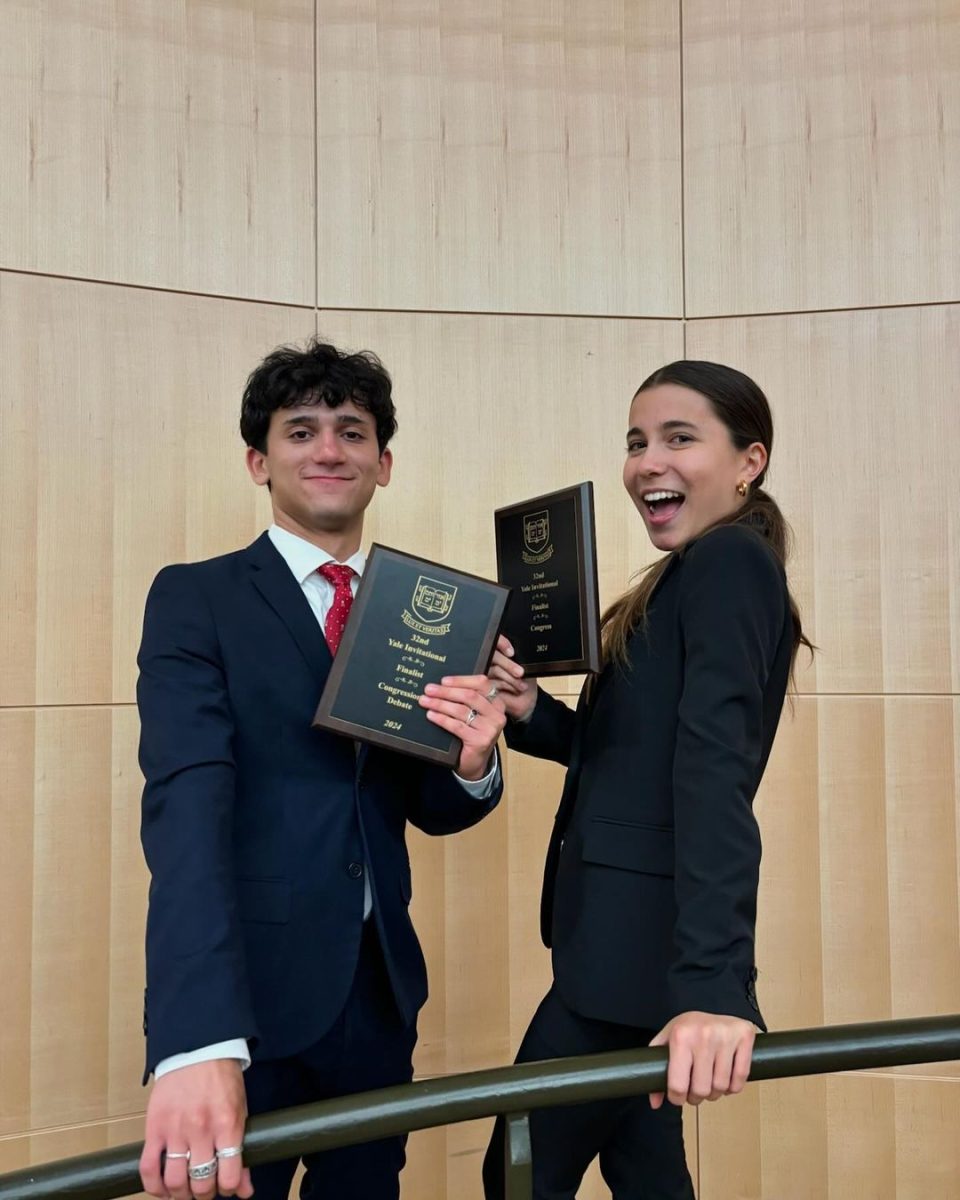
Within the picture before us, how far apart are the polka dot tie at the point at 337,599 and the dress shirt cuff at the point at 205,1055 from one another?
25.1 inches

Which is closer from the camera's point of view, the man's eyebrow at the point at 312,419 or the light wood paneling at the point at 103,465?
the man's eyebrow at the point at 312,419

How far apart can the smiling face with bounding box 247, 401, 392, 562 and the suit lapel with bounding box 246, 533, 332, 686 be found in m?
0.10

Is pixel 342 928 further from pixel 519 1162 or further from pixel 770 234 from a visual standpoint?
pixel 770 234

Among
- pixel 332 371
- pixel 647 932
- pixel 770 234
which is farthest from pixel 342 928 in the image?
pixel 770 234

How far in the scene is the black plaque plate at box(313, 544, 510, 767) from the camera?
1.56 metres

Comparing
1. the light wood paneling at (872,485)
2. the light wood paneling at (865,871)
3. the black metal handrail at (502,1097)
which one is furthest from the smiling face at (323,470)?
the light wood paneling at (865,871)

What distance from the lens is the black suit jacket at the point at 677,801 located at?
1353 mm

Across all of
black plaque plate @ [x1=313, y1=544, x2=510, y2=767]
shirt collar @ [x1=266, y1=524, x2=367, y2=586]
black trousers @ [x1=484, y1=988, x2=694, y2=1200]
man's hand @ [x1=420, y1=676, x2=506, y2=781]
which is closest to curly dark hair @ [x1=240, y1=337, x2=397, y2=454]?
shirt collar @ [x1=266, y1=524, x2=367, y2=586]

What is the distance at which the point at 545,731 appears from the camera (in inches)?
74.5

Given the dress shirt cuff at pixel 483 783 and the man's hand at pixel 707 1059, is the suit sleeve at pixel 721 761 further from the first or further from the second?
the dress shirt cuff at pixel 483 783

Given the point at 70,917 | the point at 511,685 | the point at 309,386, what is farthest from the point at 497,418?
the point at 70,917

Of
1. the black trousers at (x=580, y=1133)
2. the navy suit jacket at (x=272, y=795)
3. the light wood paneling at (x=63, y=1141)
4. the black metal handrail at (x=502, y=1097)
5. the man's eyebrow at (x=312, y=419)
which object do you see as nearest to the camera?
the black metal handrail at (x=502, y=1097)

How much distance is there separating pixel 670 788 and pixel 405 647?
0.41 metres

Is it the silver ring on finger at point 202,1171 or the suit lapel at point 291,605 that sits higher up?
the suit lapel at point 291,605
